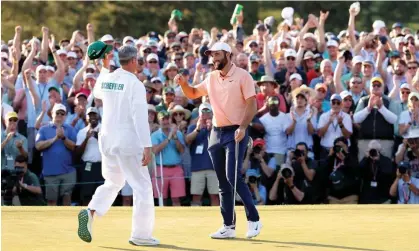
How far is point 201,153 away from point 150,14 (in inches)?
854

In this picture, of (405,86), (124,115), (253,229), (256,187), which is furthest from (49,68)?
(124,115)

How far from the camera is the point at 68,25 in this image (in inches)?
1646

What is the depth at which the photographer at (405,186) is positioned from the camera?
809 inches

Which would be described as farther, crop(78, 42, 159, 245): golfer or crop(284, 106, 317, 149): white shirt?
crop(284, 106, 317, 149): white shirt

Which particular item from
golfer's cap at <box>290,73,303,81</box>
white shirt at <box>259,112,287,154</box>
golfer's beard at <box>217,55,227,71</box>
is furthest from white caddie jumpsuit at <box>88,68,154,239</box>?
golfer's cap at <box>290,73,303,81</box>

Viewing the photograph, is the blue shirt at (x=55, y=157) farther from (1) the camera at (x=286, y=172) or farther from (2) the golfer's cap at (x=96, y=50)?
(2) the golfer's cap at (x=96, y=50)

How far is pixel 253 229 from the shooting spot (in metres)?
14.2

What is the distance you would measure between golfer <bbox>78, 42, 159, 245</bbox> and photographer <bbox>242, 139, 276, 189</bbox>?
23.6ft

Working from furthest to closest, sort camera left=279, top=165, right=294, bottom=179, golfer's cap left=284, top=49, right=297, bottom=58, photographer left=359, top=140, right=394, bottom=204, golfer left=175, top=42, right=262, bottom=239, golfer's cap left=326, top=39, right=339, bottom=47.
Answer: golfer's cap left=326, top=39, right=339, bottom=47 → golfer's cap left=284, top=49, right=297, bottom=58 → photographer left=359, top=140, right=394, bottom=204 → camera left=279, top=165, right=294, bottom=179 → golfer left=175, top=42, right=262, bottom=239

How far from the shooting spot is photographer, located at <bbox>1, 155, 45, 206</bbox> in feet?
67.6

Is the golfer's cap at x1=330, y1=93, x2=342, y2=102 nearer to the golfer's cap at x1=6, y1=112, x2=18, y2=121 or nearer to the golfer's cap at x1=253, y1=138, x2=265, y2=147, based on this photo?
the golfer's cap at x1=253, y1=138, x2=265, y2=147

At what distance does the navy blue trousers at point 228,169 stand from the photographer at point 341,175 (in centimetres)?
659

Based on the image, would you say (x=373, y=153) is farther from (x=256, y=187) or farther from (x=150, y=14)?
(x=150, y=14)

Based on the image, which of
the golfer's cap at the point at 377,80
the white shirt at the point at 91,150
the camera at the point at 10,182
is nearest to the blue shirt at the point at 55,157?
the white shirt at the point at 91,150
